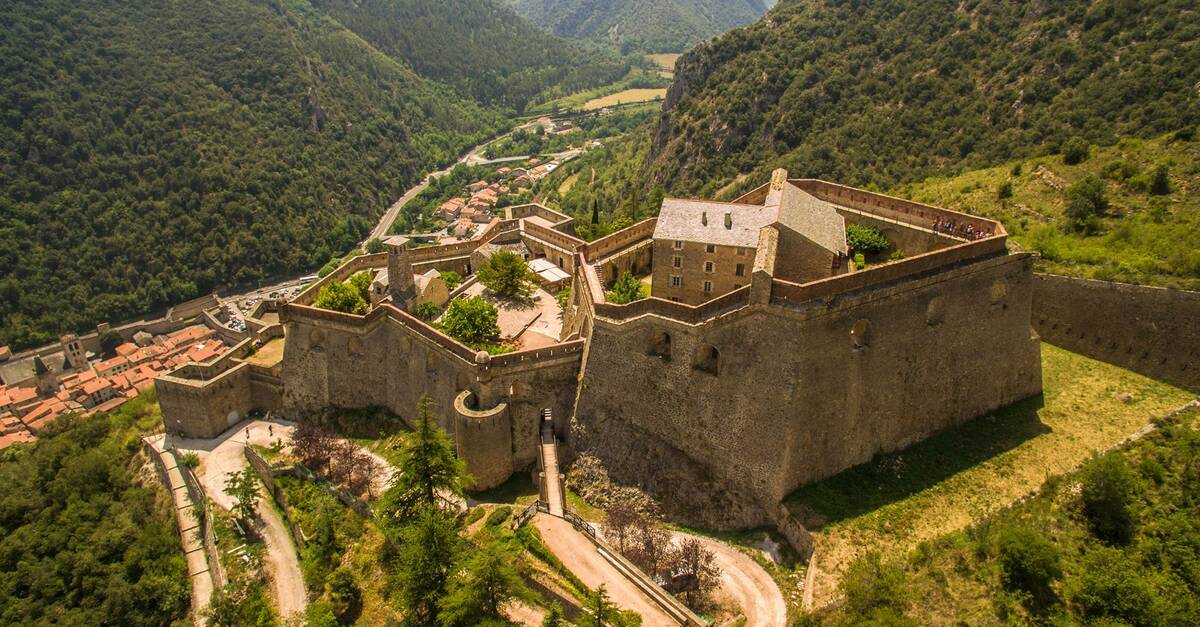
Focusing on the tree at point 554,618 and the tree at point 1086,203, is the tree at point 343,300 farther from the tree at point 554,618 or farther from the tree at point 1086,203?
the tree at point 1086,203

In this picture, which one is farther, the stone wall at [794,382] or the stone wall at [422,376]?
the stone wall at [422,376]

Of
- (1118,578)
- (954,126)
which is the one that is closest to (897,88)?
(954,126)

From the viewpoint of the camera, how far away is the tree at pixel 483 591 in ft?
88.5

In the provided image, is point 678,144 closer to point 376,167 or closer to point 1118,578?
point 376,167

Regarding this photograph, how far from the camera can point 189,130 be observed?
104188 mm

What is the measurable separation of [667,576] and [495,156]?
146485 millimetres

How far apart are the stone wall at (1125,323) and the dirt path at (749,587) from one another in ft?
82.2

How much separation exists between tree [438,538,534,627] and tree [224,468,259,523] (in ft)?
61.1

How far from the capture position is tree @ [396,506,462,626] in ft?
95.5

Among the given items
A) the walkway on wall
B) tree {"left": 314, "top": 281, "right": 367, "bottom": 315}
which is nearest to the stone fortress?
the walkway on wall

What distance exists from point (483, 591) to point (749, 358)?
1596 centimetres

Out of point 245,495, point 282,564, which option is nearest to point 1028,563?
point 282,564

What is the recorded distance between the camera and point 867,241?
4044cm

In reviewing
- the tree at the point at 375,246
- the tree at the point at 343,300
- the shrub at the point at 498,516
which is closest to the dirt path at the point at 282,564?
the shrub at the point at 498,516
